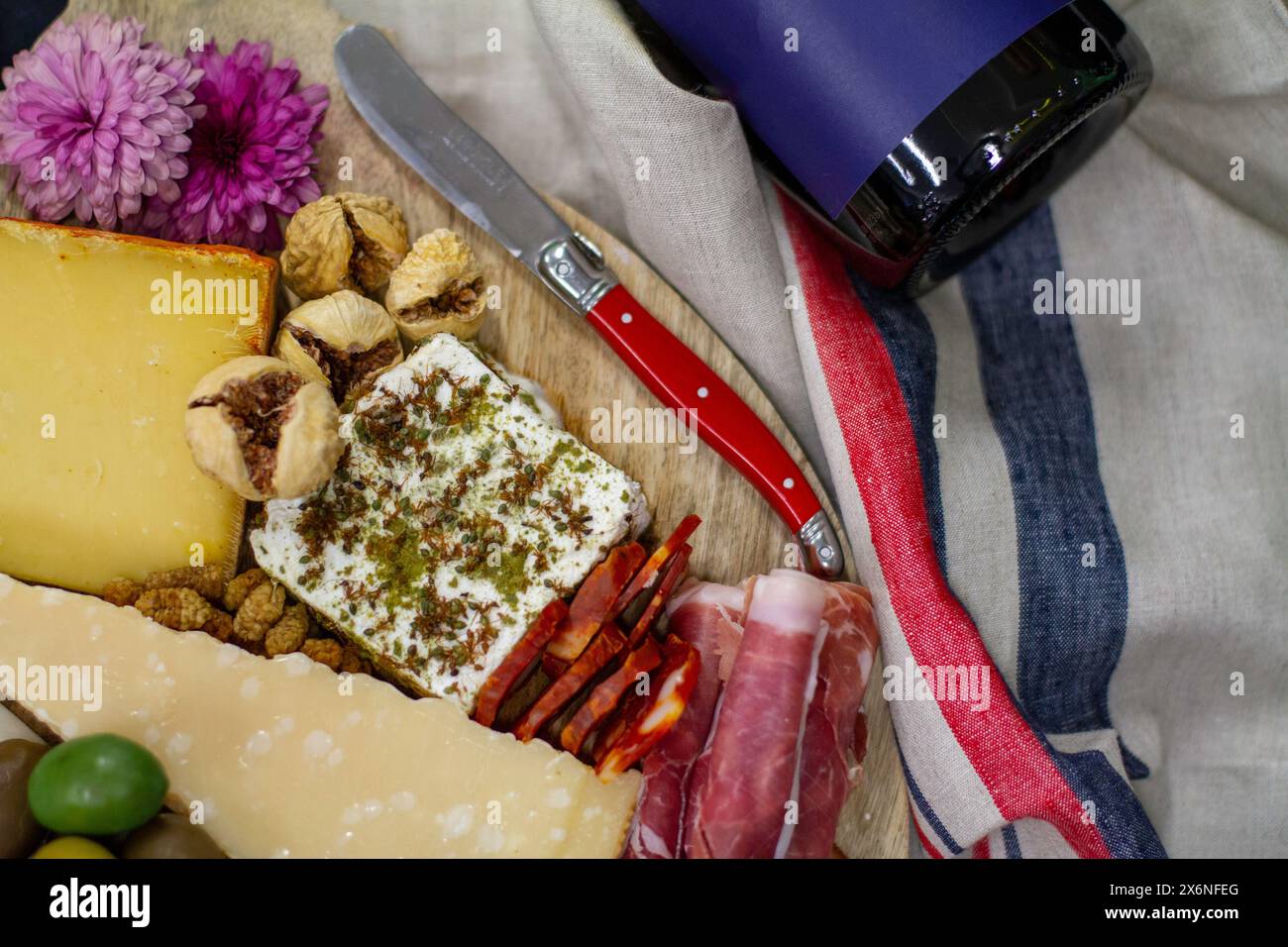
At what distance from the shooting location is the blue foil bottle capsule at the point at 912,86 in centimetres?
119

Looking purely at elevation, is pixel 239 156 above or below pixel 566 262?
above

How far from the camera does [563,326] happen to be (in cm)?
155

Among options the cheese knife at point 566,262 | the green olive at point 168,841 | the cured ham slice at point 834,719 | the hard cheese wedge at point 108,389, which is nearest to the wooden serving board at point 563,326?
the cheese knife at point 566,262

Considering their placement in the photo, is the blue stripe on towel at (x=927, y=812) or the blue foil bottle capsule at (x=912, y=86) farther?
the blue stripe on towel at (x=927, y=812)

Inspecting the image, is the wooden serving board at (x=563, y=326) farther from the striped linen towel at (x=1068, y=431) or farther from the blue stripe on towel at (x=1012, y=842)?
the blue stripe on towel at (x=1012, y=842)

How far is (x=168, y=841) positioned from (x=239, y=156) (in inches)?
35.5

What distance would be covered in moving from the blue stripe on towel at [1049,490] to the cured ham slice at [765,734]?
36cm

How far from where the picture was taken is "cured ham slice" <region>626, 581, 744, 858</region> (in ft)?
4.55

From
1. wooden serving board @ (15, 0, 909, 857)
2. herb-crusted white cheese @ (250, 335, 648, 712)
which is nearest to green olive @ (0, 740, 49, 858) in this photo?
herb-crusted white cheese @ (250, 335, 648, 712)

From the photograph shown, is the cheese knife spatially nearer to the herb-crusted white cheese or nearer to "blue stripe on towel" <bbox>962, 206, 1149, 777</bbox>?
the herb-crusted white cheese

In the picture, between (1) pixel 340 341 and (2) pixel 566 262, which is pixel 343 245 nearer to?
(1) pixel 340 341

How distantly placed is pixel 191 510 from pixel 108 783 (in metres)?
0.37

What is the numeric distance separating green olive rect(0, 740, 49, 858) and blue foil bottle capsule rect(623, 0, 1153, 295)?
1.22m

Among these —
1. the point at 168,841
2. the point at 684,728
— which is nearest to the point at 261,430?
the point at 168,841
